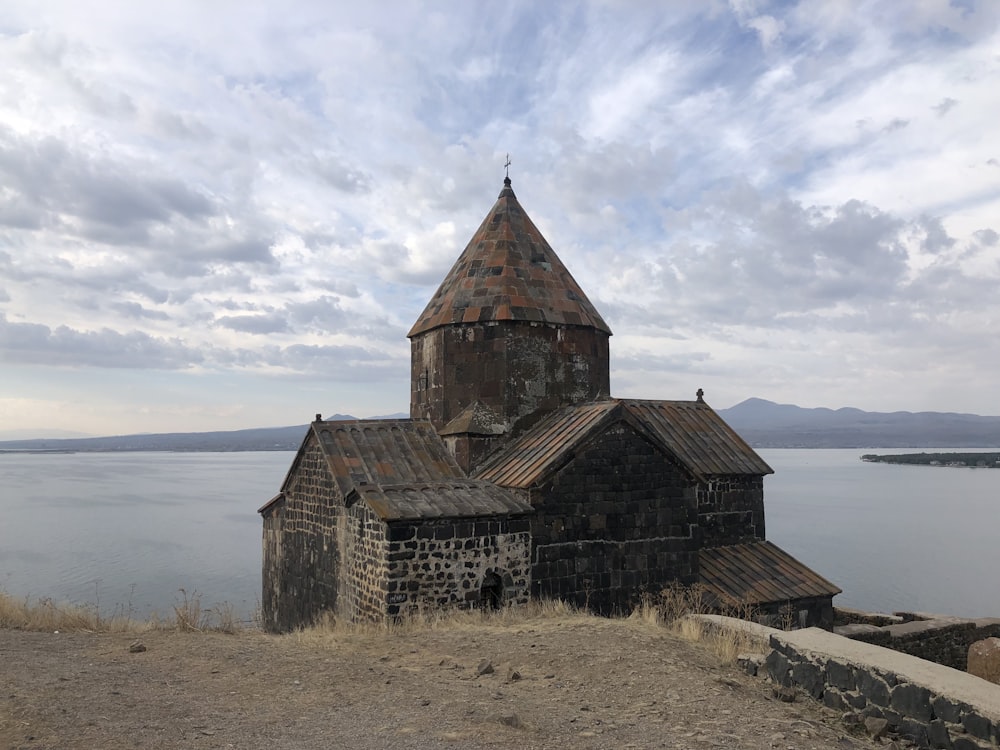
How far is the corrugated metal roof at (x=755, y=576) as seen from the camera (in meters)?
11.2

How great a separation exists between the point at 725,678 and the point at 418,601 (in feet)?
12.8

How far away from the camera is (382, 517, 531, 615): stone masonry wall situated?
8797 mm

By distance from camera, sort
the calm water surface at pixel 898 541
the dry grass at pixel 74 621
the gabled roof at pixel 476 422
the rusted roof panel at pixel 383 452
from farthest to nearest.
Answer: the calm water surface at pixel 898 541 → the gabled roof at pixel 476 422 → the rusted roof panel at pixel 383 452 → the dry grass at pixel 74 621

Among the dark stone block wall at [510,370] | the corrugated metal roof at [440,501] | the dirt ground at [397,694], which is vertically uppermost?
the dark stone block wall at [510,370]

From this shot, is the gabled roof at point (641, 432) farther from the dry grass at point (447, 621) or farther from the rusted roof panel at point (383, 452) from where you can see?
the dry grass at point (447, 621)

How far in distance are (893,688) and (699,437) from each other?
856 centimetres

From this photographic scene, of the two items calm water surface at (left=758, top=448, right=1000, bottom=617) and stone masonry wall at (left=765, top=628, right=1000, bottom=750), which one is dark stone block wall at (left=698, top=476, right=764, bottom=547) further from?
calm water surface at (left=758, top=448, right=1000, bottom=617)

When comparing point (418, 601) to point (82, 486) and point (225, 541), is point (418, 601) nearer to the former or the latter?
point (225, 541)

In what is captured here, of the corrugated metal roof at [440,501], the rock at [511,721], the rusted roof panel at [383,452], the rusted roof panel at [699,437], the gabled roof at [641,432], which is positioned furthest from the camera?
the rusted roof panel at [699,437]

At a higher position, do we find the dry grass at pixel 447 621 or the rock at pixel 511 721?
the rock at pixel 511 721

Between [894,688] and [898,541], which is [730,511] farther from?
[898,541]

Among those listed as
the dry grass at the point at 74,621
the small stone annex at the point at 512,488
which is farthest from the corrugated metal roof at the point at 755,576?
the dry grass at the point at 74,621

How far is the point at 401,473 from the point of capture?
1058 centimetres

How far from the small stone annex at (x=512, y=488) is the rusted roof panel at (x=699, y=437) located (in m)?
0.05
